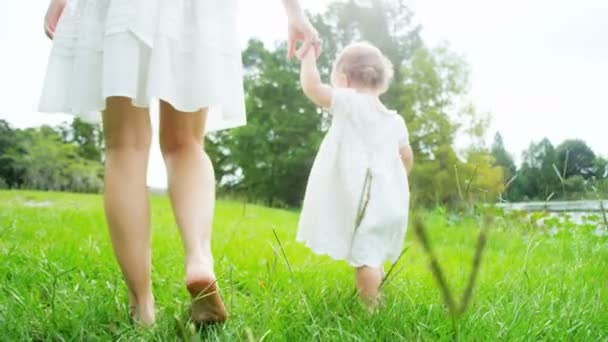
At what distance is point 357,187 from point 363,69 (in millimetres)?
502

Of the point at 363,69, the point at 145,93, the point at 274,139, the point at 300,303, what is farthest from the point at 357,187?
the point at 274,139

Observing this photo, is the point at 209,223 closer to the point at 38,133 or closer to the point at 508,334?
the point at 508,334

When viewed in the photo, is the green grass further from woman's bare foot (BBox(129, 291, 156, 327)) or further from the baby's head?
the baby's head

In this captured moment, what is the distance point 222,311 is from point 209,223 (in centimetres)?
27

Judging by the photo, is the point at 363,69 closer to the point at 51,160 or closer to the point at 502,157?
the point at 502,157

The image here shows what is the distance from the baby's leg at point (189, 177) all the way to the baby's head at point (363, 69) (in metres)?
0.87

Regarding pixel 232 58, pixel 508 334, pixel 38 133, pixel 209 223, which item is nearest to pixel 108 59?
→ pixel 232 58

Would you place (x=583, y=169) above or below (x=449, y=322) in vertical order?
above

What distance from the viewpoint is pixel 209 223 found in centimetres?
148

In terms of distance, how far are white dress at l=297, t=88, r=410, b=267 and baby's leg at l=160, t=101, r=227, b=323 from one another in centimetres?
63

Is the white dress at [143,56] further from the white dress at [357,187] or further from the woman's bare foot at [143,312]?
the white dress at [357,187]

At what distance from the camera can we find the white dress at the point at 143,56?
1.37 meters

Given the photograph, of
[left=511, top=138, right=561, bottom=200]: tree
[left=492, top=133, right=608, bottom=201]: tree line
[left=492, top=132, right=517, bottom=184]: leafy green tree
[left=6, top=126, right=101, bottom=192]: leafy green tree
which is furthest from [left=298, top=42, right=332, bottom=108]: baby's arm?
[left=6, top=126, right=101, bottom=192]: leafy green tree

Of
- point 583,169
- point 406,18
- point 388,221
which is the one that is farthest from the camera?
point 406,18
